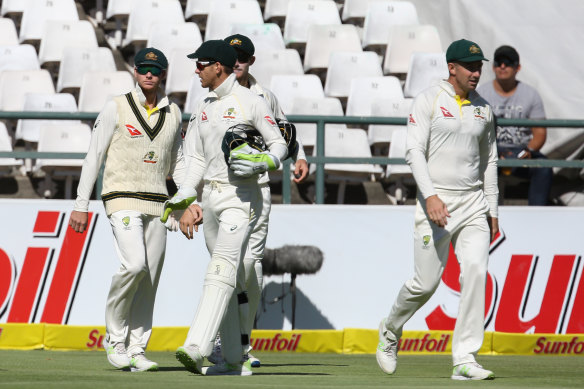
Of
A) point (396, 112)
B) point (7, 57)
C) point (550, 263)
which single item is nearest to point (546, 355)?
point (550, 263)

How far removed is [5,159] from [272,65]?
12.3 ft

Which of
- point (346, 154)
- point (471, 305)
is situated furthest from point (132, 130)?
point (346, 154)

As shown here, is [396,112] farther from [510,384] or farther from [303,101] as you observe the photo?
[510,384]

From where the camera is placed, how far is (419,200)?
694 centimetres

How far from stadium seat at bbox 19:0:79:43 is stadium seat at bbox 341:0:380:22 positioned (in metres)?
3.84

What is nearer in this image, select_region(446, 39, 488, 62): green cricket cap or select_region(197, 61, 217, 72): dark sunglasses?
select_region(197, 61, 217, 72): dark sunglasses

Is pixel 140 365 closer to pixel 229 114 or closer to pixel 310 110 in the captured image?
pixel 229 114

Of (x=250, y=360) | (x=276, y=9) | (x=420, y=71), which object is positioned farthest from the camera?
(x=276, y=9)

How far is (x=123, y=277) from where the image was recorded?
7.05 m

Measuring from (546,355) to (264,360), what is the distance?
2728mm

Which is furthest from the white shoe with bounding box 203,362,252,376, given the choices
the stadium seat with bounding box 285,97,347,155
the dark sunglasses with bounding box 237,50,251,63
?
the stadium seat with bounding box 285,97,347,155

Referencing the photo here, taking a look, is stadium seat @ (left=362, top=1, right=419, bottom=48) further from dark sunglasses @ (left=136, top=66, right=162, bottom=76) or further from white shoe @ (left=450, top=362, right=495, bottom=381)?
white shoe @ (left=450, top=362, right=495, bottom=381)

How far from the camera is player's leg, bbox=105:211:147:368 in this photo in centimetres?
703

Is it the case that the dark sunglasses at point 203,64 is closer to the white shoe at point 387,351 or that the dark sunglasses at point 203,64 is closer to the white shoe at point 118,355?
the white shoe at point 118,355
